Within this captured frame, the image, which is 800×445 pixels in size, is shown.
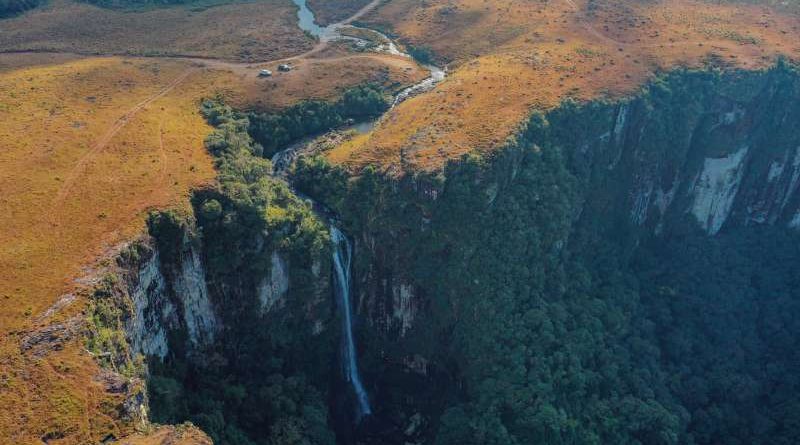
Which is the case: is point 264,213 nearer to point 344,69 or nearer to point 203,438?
point 203,438

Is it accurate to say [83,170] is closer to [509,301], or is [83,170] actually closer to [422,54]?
[509,301]

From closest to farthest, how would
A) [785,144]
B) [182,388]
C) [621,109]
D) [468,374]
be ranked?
[182,388]
[468,374]
[621,109]
[785,144]

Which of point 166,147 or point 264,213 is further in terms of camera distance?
point 166,147

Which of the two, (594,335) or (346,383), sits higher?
(594,335)

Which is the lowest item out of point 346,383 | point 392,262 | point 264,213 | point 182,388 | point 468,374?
point 346,383

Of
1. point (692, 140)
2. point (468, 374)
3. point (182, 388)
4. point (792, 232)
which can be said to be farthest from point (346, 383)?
point (792, 232)

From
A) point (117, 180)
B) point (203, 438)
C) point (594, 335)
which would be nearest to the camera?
point (203, 438)
